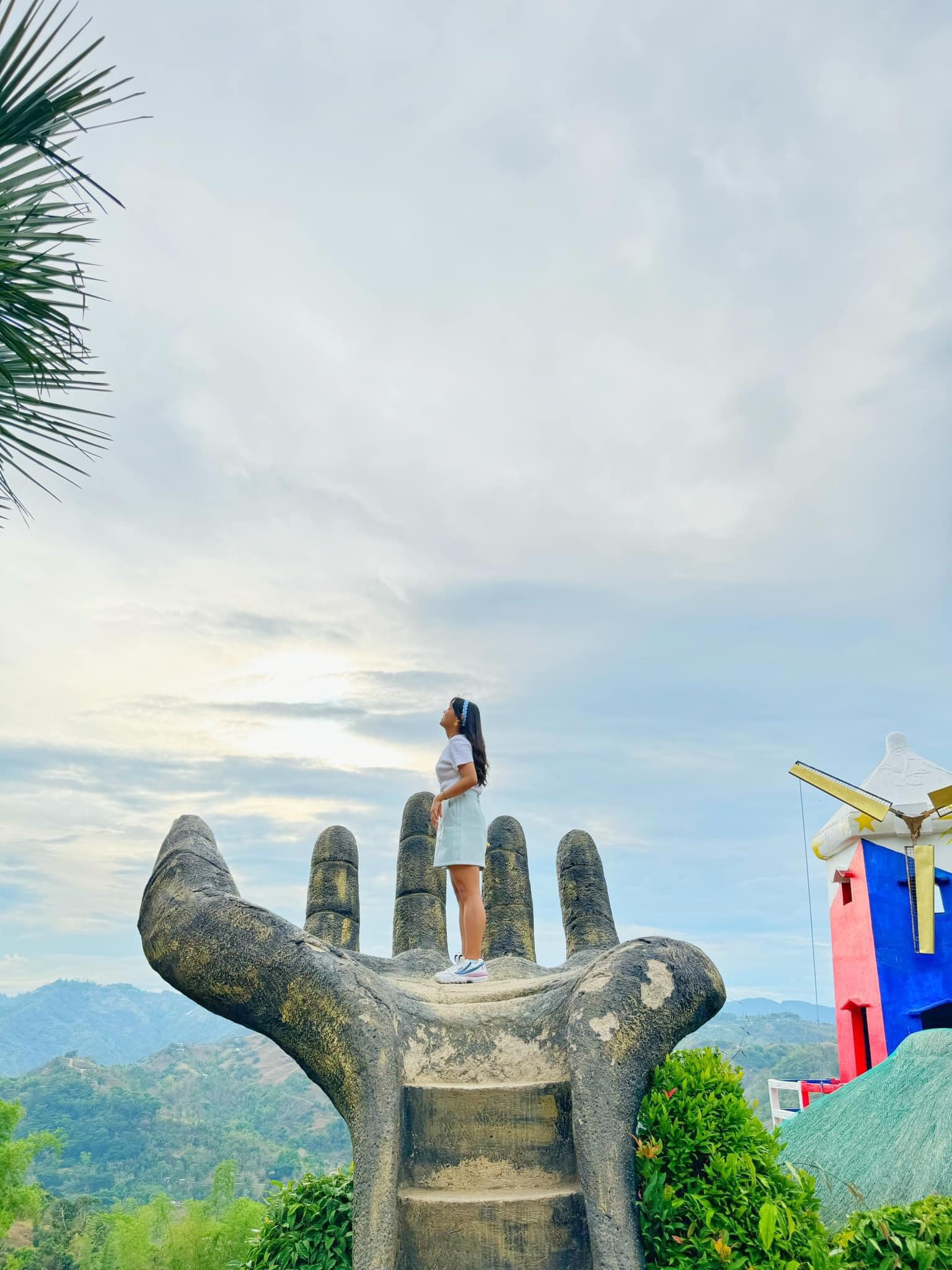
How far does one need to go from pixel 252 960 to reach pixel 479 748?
2.41 meters

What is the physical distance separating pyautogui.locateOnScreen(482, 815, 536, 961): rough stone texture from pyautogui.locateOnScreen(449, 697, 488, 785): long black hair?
301cm

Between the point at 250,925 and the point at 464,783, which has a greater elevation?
the point at 464,783

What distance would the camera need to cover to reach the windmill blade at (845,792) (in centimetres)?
1535

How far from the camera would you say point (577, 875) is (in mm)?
9438

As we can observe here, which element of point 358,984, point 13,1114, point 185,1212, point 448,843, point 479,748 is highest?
point 479,748

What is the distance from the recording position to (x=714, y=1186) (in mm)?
4340

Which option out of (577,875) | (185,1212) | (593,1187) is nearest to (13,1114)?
(185,1212)

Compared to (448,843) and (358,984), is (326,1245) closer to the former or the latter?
(358,984)

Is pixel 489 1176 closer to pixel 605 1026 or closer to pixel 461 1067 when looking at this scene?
pixel 461 1067

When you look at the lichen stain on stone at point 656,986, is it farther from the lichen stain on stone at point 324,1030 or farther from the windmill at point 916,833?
the windmill at point 916,833

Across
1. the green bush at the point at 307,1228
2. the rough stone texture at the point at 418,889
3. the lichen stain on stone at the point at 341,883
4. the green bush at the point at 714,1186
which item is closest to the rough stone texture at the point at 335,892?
the lichen stain on stone at the point at 341,883

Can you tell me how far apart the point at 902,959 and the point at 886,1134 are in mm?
5898

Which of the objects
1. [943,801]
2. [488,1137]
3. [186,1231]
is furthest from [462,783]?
[186,1231]

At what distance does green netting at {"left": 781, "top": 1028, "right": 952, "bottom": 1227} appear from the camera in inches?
326
